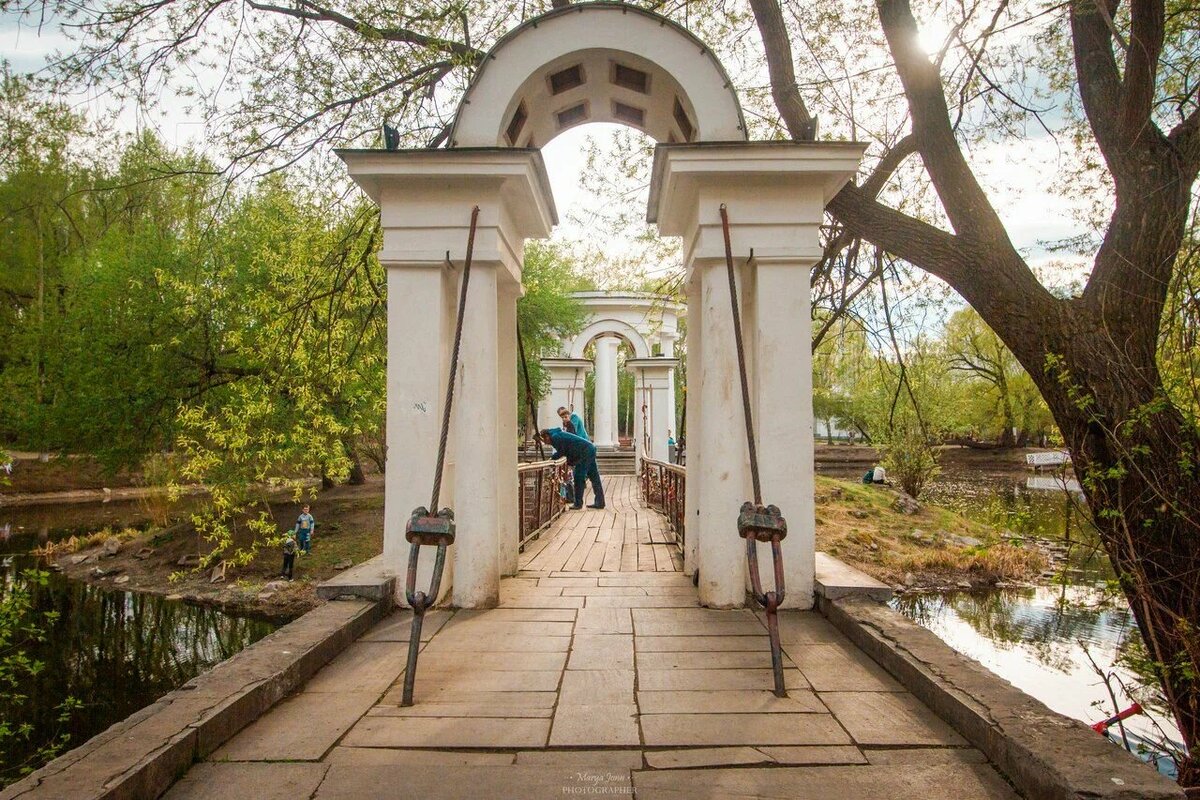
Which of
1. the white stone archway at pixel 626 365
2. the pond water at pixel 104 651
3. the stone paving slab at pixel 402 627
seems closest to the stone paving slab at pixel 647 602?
the stone paving slab at pixel 402 627

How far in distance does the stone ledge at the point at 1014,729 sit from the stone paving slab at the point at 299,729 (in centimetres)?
244

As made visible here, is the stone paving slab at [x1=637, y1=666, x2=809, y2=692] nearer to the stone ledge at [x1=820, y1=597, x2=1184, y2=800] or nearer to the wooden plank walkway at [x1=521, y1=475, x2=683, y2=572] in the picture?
the stone ledge at [x1=820, y1=597, x2=1184, y2=800]

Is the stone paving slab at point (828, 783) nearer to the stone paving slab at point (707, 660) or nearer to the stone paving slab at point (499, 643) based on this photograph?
the stone paving slab at point (707, 660)

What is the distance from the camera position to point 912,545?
14.2m

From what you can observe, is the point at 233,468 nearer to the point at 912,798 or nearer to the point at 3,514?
the point at 3,514

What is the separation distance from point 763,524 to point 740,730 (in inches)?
44.7

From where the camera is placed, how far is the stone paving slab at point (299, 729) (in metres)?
2.82

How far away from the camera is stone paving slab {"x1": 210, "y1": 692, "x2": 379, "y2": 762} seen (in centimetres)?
282

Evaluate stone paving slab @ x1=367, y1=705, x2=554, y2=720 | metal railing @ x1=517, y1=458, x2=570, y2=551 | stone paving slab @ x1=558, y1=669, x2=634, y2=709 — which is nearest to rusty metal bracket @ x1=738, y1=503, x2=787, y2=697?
stone paving slab @ x1=558, y1=669, x2=634, y2=709

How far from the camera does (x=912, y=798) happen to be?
247cm

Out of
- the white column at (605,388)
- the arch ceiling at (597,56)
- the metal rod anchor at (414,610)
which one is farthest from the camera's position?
the white column at (605,388)

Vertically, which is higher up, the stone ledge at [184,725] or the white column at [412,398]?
the white column at [412,398]

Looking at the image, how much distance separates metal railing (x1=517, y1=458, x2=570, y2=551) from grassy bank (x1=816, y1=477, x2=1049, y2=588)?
503cm

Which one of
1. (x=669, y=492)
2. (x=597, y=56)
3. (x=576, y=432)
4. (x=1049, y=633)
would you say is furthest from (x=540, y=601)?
(x=1049, y=633)
